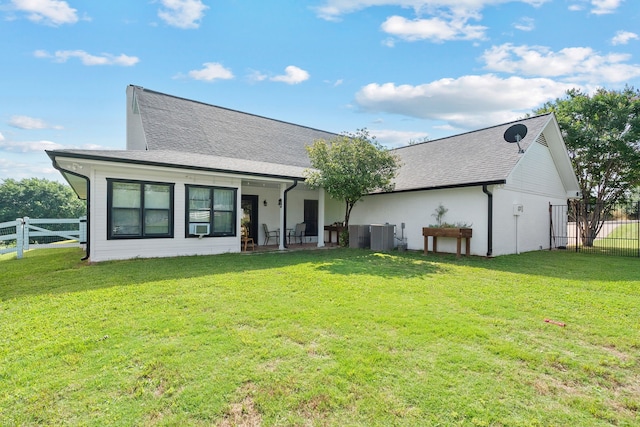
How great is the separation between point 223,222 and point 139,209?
2.39 metres

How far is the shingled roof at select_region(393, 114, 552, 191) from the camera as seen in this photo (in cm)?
996

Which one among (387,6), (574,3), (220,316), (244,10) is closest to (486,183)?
(574,3)

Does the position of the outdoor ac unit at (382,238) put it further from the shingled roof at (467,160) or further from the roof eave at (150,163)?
the roof eave at (150,163)

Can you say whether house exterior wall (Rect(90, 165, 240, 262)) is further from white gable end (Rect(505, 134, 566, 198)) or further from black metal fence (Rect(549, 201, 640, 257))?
black metal fence (Rect(549, 201, 640, 257))

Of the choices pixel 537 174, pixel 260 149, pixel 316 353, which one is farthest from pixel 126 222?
pixel 537 174

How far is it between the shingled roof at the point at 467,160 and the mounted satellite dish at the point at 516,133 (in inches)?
5.6

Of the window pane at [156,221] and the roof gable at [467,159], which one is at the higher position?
the roof gable at [467,159]

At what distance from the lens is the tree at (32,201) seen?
4166 centimetres

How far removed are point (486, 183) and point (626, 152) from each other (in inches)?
310

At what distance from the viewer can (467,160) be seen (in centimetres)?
1133

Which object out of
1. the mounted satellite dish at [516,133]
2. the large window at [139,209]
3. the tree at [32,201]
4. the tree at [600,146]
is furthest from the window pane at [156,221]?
the tree at [32,201]

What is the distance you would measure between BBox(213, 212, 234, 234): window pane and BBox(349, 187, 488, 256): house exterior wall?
6.04m

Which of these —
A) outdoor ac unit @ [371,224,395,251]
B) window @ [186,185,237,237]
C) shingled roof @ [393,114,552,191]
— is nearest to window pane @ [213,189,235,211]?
window @ [186,185,237,237]

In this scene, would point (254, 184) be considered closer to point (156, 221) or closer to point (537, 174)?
point (156, 221)
